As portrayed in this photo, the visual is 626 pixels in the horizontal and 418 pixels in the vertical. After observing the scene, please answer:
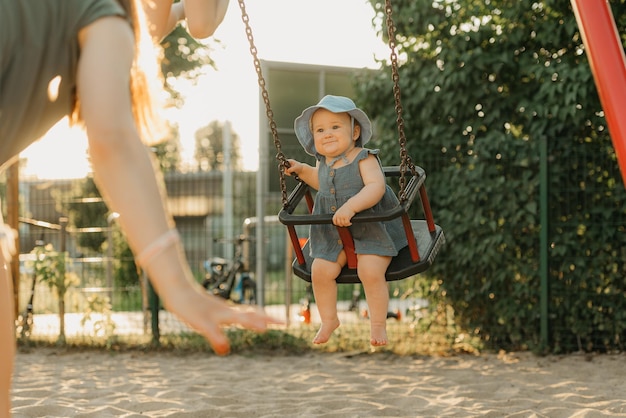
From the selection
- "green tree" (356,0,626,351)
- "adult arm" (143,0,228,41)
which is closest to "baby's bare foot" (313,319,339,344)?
"adult arm" (143,0,228,41)

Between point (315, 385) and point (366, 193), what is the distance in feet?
8.40

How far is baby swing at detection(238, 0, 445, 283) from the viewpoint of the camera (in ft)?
10.8

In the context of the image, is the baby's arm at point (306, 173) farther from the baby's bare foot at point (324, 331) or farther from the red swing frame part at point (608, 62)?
the red swing frame part at point (608, 62)

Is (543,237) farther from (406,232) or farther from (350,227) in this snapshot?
(406,232)

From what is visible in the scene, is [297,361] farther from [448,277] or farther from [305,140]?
[305,140]

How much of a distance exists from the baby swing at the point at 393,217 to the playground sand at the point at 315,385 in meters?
1.27

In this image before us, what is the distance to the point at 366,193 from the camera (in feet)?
11.7

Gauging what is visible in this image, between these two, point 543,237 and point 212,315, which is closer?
point 212,315

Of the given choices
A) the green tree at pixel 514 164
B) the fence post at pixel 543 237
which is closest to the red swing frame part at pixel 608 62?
the green tree at pixel 514 164

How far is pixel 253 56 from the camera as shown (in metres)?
3.40

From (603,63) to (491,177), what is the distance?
3.54 m

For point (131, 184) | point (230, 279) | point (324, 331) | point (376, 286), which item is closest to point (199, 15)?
point (131, 184)

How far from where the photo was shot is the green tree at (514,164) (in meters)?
6.84

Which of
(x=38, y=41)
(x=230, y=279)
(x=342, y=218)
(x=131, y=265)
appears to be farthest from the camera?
(x=230, y=279)
